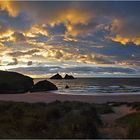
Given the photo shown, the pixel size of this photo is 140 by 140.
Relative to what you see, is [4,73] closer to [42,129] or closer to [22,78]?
[22,78]

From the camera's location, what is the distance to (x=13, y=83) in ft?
229

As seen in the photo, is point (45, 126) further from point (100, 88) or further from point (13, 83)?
point (100, 88)

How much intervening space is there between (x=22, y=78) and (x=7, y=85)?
6880 millimetres

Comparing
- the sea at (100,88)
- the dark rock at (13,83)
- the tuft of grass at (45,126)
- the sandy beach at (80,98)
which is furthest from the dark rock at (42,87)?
the tuft of grass at (45,126)

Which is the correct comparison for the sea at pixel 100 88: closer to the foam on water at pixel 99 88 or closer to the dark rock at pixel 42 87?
the foam on water at pixel 99 88

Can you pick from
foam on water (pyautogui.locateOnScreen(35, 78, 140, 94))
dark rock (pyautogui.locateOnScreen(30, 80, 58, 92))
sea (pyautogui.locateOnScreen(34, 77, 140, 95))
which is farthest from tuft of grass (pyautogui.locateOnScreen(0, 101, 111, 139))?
dark rock (pyautogui.locateOnScreen(30, 80, 58, 92))

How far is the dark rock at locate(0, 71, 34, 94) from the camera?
220 ft

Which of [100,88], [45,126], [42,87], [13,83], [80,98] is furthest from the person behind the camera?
[100,88]

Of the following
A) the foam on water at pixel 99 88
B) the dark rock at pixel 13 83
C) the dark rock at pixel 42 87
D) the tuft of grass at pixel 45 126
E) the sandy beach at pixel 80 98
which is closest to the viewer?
the tuft of grass at pixel 45 126

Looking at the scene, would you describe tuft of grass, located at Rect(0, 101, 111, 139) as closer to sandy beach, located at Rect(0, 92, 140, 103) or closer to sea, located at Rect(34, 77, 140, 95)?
sandy beach, located at Rect(0, 92, 140, 103)

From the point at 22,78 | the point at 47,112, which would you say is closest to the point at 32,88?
the point at 22,78

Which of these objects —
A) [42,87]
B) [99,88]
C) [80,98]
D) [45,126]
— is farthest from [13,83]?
[45,126]

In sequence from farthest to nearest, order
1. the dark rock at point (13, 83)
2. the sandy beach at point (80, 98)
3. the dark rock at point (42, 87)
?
the dark rock at point (42, 87), the dark rock at point (13, 83), the sandy beach at point (80, 98)

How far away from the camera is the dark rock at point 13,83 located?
220 ft
